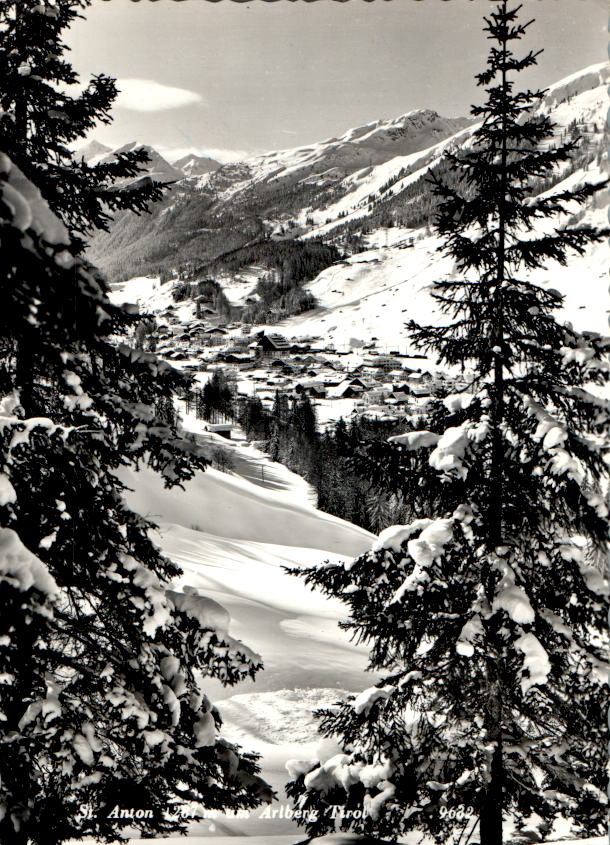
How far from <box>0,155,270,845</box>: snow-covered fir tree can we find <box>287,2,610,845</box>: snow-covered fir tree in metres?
1.85

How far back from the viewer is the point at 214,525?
39.8 metres

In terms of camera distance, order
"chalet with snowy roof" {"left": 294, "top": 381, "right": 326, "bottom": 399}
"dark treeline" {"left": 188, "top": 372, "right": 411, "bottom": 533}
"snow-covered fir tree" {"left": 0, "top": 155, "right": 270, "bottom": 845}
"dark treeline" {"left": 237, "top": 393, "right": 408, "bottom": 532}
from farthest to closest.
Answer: "chalet with snowy roof" {"left": 294, "top": 381, "right": 326, "bottom": 399} → "dark treeline" {"left": 237, "top": 393, "right": 408, "bottom": 532} → "dark treeline" {"left": 188, "top": 372, "right": 411, "bottom": 533} → "snow-covered fir tree" {"left": 0, "top": 155, "right": 270, "bottom": 845}

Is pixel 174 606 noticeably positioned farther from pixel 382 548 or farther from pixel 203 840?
→ pixel 203 840

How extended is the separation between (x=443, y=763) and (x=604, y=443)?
148 inches

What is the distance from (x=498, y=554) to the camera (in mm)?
5734

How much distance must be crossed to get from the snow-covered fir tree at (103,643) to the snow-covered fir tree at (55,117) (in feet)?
3.97

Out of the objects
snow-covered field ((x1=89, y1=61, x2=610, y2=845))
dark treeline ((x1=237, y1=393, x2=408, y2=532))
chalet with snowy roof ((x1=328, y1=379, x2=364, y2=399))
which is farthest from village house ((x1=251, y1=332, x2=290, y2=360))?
snow-covered field ((x1=89, y1=61, x2=610, y2=845))

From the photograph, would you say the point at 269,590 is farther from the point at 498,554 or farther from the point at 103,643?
the point at 498,554

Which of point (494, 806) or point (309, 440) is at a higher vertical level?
point (309, 440)

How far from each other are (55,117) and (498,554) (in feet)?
18.5

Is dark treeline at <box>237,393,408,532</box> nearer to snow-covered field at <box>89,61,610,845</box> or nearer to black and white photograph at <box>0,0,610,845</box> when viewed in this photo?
snow-covered field at <box>89,61,610,845</box>

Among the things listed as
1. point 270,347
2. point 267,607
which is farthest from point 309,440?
point 270,347

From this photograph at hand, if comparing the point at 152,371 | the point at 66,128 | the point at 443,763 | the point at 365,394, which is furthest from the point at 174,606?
the point at 365,394

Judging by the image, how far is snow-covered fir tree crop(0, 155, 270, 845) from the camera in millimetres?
4227
